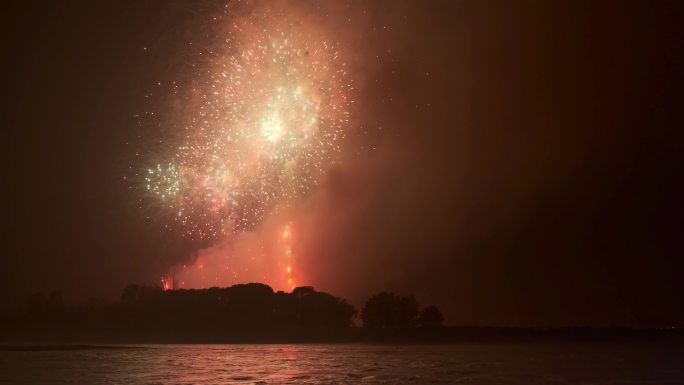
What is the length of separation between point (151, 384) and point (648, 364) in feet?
82.4

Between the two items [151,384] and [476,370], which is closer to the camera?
[151,384]

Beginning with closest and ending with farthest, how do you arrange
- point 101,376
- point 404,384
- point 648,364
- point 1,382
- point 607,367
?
point 404,384, point 1,382, point 101,376, point 607,367, point 648,364

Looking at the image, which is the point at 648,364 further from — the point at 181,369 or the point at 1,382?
the point at 1,382

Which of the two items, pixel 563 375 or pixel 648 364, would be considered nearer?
pixel 563 375

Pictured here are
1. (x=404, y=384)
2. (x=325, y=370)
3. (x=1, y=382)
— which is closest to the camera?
(x=404, y=384)

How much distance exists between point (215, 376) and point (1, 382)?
768 centimetres

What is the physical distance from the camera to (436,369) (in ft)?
98.1

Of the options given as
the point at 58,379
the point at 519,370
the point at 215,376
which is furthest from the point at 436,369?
the point at 58,379

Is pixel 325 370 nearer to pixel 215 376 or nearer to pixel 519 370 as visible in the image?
pixel 215 376

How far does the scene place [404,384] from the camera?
2302 centimetres

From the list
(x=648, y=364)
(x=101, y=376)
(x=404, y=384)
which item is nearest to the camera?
(x=404, y=384)

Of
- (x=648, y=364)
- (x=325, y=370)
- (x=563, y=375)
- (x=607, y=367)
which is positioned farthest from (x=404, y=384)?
(x=648, y=364)

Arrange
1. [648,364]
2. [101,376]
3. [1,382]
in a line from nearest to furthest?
[1,382] < [101,376] < [648,364]

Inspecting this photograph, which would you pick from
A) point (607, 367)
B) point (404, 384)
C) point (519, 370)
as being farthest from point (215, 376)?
point (607, 367)
